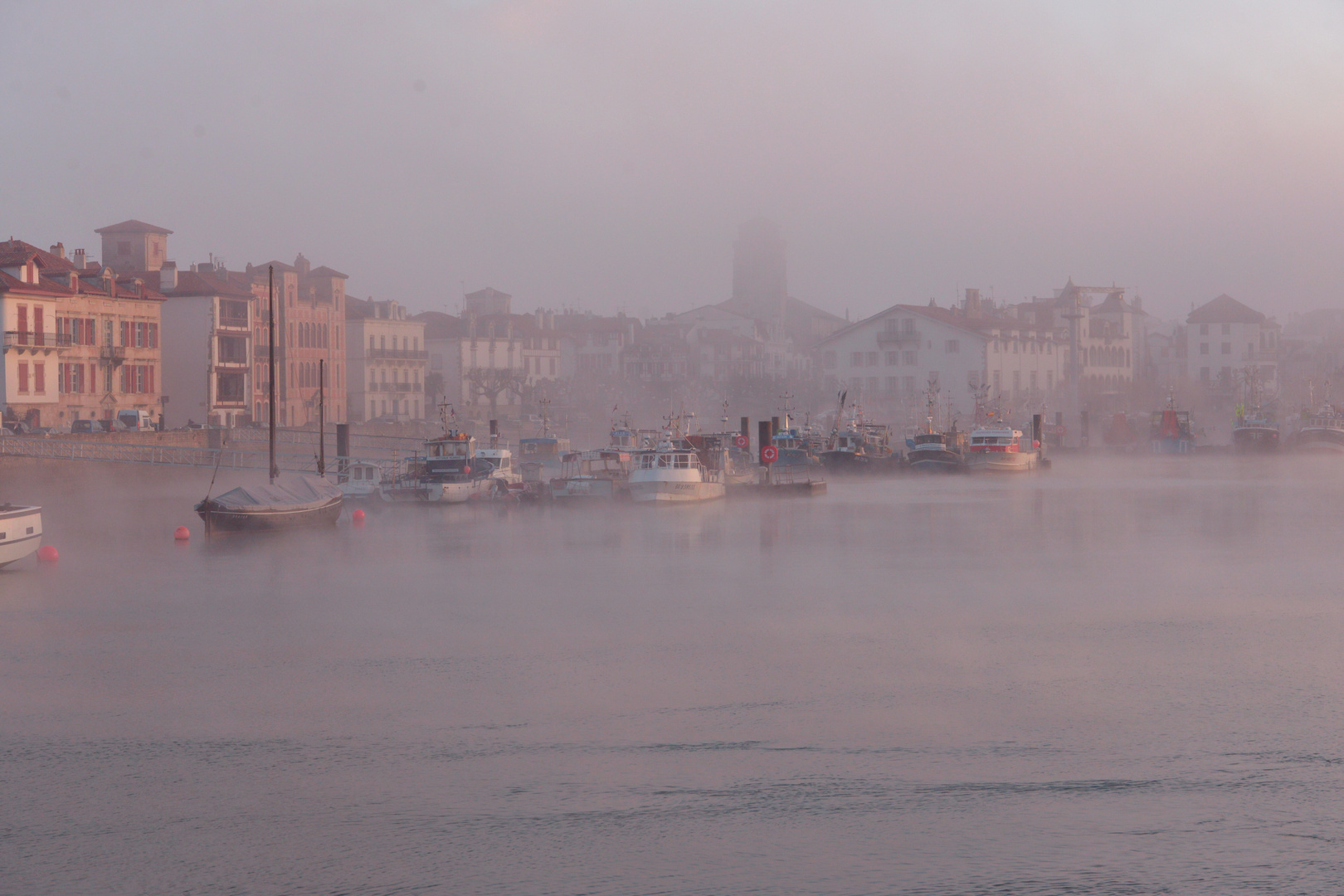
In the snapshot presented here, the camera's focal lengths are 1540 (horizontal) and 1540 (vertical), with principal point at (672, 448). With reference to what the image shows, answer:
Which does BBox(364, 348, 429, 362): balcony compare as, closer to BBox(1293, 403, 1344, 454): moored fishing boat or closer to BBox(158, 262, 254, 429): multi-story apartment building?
BBox(158, 262, 254, 429): multi-story apartment building

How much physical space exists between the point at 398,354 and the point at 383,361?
2.33m

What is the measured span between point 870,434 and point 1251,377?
73.8 metres

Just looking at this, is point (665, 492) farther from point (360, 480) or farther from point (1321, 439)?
point (1321, 439)

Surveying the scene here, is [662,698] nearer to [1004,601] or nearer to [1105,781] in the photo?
[1105,781]

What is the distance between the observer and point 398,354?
5433 inches

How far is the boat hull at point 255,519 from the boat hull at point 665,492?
18.5 meters

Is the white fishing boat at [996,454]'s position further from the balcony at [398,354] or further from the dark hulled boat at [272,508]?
the balcony at [398,354]

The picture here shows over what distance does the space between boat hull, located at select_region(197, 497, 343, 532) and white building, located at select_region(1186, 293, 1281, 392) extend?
517ft

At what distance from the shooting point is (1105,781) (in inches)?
635

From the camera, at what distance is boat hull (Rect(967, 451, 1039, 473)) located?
96.6m

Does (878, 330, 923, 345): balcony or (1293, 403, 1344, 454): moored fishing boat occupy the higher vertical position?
(878, 330, 923, 345): balcony

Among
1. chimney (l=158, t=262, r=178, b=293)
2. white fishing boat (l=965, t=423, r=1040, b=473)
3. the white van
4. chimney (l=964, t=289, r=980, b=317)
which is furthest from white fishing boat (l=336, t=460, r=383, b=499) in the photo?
chimney (l=964, t=289, r=980, b=317)

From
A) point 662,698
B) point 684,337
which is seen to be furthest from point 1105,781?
point 684,337

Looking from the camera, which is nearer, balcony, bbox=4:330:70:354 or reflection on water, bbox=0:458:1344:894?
reflection on water, bbox=0:458:1344:894
